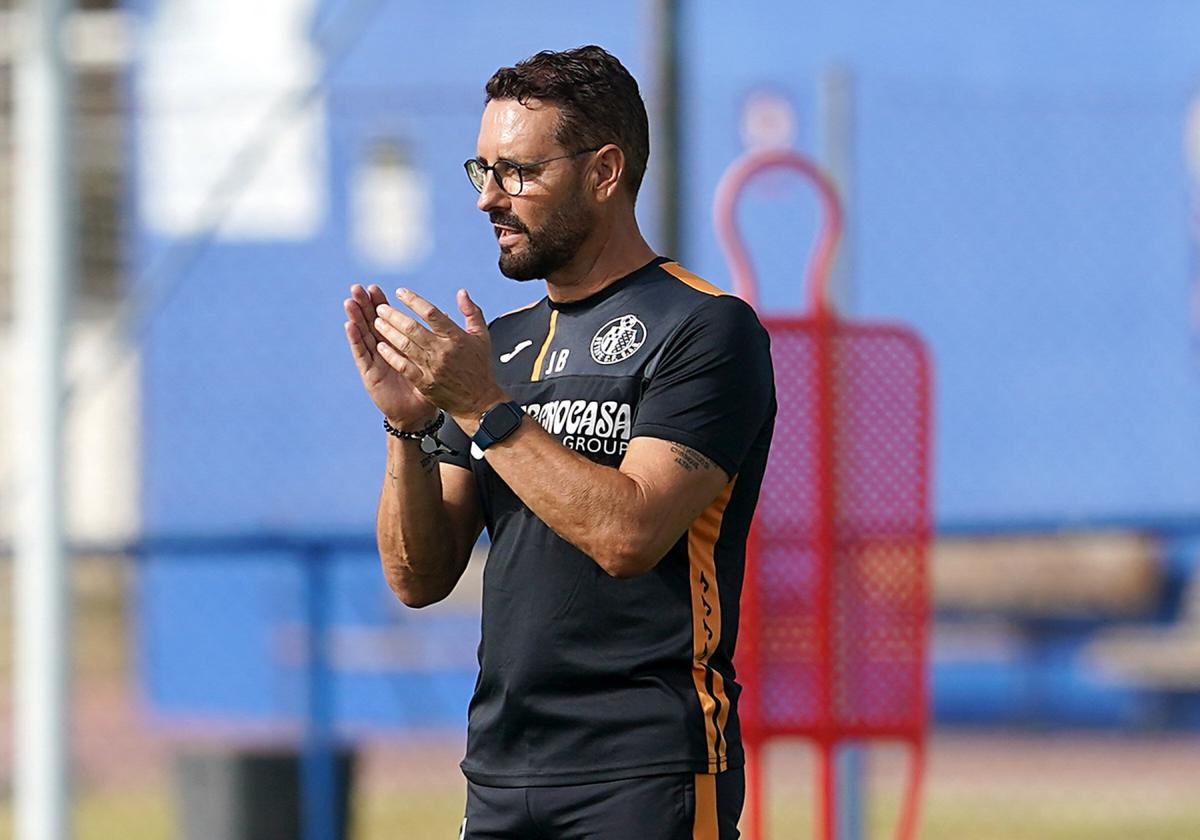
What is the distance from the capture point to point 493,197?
10.5 ft


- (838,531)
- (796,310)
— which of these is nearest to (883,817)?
(796,310)

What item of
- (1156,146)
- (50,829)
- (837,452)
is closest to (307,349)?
(1156,146)

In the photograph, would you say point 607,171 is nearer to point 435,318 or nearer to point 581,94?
point 581,94

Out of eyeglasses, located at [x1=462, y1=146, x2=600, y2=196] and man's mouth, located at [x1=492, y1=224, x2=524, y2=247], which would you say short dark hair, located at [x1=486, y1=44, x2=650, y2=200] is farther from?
A: man's mouth, located at [x1=492, y1=224, x2=524, y2=247]

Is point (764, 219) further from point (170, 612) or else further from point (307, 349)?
point (170, 612)

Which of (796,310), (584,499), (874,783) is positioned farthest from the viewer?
(796,310)

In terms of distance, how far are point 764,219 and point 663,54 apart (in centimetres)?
496

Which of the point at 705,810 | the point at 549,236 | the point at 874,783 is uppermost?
the point at 549,236

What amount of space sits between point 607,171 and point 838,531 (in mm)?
1980

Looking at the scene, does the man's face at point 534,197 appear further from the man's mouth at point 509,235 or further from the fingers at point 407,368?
the fingers at point 407,368

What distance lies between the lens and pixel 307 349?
1038cm

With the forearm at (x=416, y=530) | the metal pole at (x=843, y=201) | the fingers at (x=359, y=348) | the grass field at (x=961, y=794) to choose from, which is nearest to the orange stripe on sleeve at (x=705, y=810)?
the forearm at (x=416, y=530)

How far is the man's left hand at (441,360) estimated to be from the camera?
2.98m

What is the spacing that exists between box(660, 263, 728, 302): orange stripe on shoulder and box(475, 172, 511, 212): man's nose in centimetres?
28
